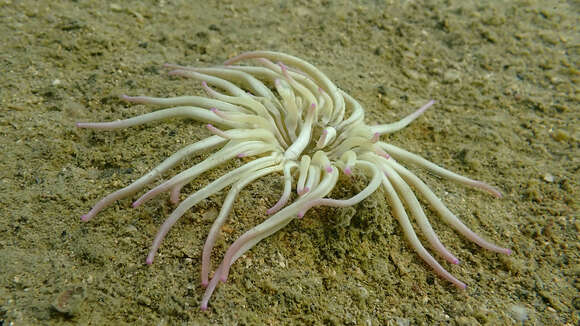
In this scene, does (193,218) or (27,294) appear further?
(193,218)

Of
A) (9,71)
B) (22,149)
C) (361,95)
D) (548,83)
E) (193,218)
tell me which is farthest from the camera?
(548,83)

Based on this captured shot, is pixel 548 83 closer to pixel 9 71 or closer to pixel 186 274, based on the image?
pixel 186 274

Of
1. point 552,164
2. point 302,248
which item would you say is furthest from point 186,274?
point 552,164
